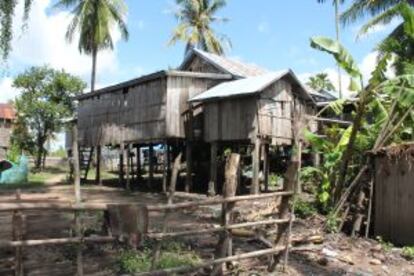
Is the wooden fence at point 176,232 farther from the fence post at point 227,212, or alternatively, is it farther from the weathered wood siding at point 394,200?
the weathered wood siding at point 394,200

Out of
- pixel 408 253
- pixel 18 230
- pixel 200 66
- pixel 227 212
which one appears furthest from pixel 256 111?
pixel 18 230

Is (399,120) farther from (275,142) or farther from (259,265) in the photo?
(275,142)

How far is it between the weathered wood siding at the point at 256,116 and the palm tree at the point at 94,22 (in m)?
15.3

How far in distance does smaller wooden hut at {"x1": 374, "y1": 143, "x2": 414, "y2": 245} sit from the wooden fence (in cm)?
402

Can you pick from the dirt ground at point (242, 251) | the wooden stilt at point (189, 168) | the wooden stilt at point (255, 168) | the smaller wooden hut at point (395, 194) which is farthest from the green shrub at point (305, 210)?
the wooden stilt at point (189, 168)

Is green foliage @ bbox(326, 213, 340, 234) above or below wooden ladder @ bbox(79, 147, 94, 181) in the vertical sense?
below


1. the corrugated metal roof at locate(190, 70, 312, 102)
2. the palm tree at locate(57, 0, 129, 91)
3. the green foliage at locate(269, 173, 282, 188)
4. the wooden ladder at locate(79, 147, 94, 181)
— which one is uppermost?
the palm tree at locate(57, 0, 129, 91)

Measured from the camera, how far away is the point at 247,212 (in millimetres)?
15219

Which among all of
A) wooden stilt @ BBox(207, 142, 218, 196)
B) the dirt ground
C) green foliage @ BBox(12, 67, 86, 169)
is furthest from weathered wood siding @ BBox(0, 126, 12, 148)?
the dirt ground

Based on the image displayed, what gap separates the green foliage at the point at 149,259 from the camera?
8398mm

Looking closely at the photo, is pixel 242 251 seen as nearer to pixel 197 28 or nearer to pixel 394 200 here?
pixel 394 200

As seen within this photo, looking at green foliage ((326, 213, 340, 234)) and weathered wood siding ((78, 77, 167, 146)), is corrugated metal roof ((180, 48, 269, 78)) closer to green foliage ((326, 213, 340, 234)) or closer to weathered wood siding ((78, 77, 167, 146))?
weathered wood siding ((78, 77, 167, 146))

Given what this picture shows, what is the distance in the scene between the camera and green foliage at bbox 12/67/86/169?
3788cm

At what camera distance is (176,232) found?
8172 mm
